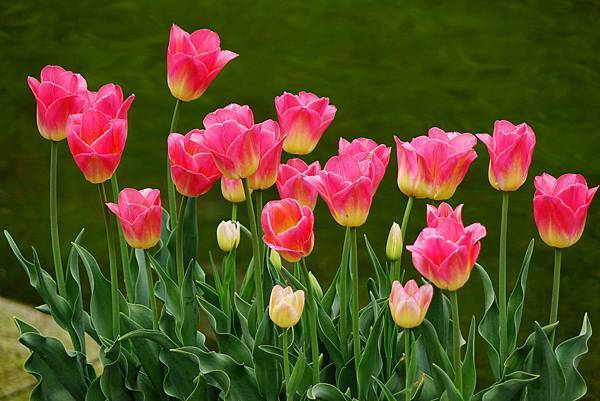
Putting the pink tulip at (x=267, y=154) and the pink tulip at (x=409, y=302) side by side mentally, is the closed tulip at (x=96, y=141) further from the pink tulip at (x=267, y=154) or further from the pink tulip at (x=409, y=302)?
the pink tulip at (x=409, y=302)

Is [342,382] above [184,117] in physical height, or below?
above

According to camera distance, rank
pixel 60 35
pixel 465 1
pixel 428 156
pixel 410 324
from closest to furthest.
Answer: pixel 410 324 < pixel 428 156 < pixel 60 35 < pixel 465 1

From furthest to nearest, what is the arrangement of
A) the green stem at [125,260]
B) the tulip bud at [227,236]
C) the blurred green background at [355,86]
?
1. the blurred green background at [355,86]
2. the tulip bud at [227,236]
3. the green stem at [125,260]

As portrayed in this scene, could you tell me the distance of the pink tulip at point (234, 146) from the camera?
5.38 ft

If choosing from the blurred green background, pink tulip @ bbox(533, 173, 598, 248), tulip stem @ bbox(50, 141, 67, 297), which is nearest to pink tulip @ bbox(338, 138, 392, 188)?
pink tulip @ bbox(533, 173, 598, 248)

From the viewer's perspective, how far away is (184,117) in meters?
4.64

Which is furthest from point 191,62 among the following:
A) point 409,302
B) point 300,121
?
point 409,302

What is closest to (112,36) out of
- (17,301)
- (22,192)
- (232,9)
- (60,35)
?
(60,35)

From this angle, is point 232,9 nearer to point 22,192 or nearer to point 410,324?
point 22,192

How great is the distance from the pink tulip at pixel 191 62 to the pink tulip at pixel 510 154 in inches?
17.6

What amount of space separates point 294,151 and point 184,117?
2.80 m

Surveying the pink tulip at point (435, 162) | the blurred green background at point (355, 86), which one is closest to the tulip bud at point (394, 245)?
the pink tulip at point (435, 162)

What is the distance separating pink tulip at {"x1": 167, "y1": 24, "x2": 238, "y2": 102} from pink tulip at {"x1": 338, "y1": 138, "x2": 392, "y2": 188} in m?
0.24

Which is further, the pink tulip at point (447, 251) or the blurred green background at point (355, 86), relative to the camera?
the blurred green background at point (355, 86)
